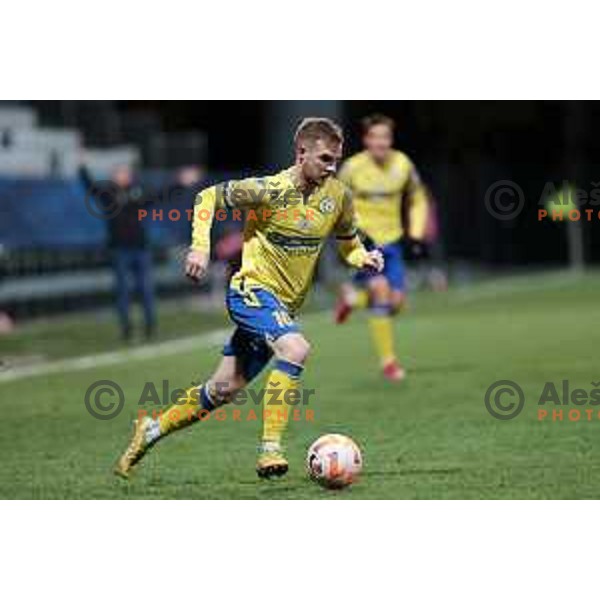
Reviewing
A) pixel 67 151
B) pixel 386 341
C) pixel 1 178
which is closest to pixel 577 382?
pixel 386 341

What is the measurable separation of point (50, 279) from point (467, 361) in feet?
24.9

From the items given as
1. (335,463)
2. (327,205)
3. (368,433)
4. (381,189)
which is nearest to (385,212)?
(381,189)

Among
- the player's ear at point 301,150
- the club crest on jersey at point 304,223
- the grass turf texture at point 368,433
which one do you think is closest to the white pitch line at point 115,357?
the grass turf texture at point 368,433

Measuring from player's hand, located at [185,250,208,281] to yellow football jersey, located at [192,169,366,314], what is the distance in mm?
656

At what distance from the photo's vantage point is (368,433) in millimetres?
10703

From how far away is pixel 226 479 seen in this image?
29.8 feet

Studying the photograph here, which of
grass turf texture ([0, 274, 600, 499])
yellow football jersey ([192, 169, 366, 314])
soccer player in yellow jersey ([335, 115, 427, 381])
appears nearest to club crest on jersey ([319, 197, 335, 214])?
yellow football jersey ([192, 169, 366, 314])

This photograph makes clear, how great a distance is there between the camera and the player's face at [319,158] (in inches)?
339

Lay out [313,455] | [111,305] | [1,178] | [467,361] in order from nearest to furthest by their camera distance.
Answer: [313,455]
[467,361]
[1,178]
[111,305]

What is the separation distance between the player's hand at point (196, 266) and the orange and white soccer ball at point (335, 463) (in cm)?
115

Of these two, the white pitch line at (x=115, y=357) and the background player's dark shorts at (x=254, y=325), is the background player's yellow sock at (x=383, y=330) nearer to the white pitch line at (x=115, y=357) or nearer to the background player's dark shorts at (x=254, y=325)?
the white pitch line at (x=115, y=357)

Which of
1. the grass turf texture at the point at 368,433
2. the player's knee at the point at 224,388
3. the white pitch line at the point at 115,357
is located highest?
the player's knee at the point at 224,388

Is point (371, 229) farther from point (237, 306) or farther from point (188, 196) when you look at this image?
point (188, 196)

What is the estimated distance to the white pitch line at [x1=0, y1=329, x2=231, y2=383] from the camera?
1534 centimetres
